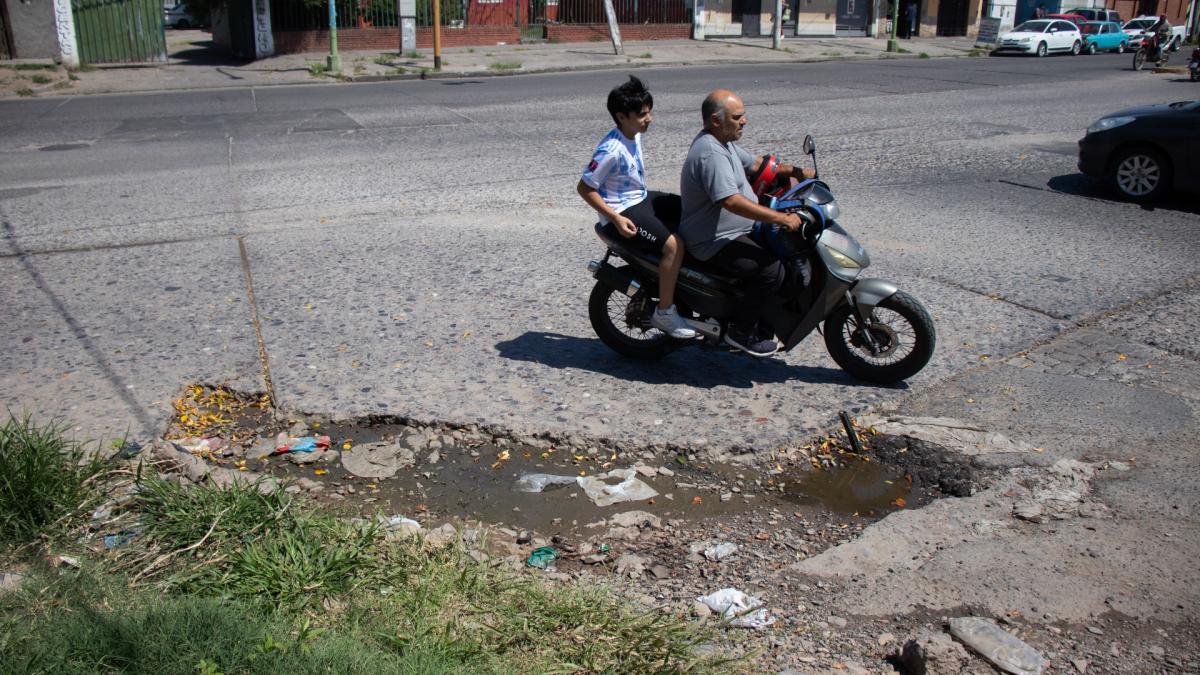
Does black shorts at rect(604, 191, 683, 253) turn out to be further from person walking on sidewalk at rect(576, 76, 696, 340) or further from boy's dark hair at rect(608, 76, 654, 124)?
boy's dark hair at rect(608, 76, 654, 124)

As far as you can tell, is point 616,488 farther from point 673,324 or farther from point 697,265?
point 697,265

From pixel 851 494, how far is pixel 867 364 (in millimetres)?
1203

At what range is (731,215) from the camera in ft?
17.7

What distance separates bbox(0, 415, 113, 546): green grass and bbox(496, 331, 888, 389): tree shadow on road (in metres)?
2.53

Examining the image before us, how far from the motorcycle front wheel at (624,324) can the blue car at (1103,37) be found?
4066cm

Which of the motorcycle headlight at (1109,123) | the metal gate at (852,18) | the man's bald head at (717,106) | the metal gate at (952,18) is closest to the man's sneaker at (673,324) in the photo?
the man's bald head at (717,106)

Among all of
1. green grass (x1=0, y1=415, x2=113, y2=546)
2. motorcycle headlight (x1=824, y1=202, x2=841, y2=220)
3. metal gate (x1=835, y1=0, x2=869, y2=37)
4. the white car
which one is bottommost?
green grass (x1=0, y1=415, x2=113, y2=546)

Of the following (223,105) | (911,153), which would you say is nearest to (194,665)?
(911,153)

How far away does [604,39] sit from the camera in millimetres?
36062

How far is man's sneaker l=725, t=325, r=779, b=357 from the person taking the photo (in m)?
5.56

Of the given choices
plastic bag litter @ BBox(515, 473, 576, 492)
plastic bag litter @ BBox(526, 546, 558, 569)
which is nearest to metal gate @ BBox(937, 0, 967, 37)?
plastic bag litter @ BBox(515, 473, 576, 492)

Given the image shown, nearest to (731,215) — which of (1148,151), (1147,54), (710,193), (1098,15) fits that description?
(710,193)

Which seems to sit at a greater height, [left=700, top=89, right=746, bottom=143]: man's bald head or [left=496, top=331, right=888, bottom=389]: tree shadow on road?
[left=700, top=89, right=746, bottom=143]: man's bald head

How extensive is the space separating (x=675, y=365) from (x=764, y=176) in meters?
1.25
